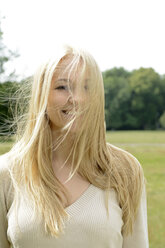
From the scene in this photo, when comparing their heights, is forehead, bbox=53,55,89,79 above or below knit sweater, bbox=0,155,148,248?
above

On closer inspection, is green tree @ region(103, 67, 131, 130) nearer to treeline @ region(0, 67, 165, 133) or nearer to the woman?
treeline @ region(0, 67, 165, 133)

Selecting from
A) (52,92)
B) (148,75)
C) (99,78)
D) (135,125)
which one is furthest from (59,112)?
(148,75)

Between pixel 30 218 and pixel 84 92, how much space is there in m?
0.64

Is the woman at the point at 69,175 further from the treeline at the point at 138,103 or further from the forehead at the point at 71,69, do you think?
the treeline at the point at 138,103

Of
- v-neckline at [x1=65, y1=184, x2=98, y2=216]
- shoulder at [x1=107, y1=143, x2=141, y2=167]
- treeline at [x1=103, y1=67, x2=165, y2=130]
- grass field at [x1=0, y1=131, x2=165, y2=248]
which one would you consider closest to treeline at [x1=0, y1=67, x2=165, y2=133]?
treeline at [x1=103, y1=67, x2=165, y2=130]

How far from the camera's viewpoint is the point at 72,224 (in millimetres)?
1952

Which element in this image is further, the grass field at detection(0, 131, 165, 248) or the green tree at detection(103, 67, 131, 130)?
the green tree at detection(103, 67, 131, 130)

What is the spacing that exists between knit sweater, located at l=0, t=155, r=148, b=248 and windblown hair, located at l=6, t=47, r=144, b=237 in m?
0.04

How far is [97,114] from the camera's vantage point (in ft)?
6.69

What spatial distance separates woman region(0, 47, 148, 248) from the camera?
1.96m

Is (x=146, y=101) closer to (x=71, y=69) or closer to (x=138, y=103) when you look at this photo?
(x=138, y=103)

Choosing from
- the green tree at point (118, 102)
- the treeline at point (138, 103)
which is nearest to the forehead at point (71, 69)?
the green tree at point (118, 102)

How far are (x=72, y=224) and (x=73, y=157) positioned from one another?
348 millimetres

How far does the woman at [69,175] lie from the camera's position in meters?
1.96
